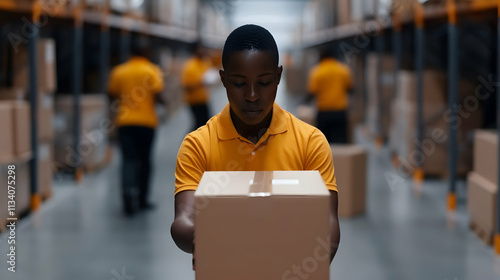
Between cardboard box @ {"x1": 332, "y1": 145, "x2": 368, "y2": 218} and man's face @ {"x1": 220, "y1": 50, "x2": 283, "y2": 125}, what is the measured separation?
437cm

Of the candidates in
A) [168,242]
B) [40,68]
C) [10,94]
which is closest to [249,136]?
[168,242]

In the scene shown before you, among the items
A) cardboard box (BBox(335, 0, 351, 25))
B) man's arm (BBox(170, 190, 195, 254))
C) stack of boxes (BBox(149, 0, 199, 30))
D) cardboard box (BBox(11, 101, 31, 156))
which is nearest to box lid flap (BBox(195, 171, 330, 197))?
man's arm (BBox(170, 190, 195, 254))

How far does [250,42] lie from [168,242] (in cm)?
384

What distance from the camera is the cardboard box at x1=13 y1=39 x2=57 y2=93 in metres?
6.77

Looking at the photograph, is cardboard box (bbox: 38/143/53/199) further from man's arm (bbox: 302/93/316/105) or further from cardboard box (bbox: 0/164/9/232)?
man's arm (bbox: 302/93/316/105)

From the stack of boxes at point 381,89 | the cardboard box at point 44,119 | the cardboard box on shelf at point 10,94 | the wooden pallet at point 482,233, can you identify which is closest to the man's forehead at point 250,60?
A: the wooden pallet at point 482,233

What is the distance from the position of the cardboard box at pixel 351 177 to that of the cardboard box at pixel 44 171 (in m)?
3.27

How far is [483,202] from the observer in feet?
17.4

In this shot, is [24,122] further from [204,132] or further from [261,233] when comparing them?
[261,233]

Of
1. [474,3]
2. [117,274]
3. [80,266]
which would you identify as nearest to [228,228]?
[117,274]

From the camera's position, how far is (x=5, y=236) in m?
5.48

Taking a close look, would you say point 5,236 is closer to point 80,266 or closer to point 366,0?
point 80,266

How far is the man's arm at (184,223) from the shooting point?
5.54 feet

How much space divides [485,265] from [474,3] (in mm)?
2458
